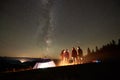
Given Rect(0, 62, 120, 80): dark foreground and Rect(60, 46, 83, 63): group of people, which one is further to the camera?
Rect(60, 46, 83, 63): group of people

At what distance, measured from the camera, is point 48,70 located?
10.8 m

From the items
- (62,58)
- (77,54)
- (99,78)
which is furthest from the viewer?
(62,58)

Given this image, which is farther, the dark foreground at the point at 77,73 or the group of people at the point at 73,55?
the group of people at the point at 73,55

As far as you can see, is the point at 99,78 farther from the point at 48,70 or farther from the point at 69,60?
the point at 69,60

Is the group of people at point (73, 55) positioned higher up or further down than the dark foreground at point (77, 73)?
higher up

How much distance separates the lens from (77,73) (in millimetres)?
10820

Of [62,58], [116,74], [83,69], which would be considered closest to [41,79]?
[83,69]

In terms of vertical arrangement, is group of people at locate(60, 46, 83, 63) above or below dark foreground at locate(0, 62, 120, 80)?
above

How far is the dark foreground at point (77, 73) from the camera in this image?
34.3 ft

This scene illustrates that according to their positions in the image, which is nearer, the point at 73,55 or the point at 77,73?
the point at 77,73

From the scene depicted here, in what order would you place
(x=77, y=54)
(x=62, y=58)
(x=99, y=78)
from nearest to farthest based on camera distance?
(x=99, y=78) < (x=77, y=54) < (x=62, y=58)

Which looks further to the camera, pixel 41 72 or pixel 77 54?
pixel 77 54

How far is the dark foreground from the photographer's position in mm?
10445

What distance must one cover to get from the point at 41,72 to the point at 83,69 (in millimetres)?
2078
